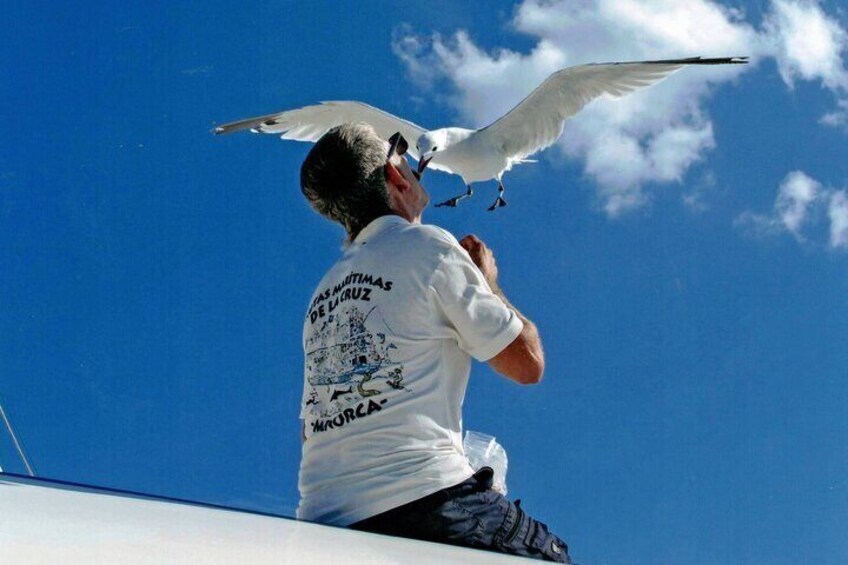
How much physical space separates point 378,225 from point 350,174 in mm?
111

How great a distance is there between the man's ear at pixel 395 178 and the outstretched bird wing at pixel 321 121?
7.79 meters

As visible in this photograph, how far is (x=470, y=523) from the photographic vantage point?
1.65 meters

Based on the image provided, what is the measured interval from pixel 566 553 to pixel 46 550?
110 centimetres

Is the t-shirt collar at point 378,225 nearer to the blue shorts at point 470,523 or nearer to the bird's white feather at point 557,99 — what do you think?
the blue shorts at point 470,523

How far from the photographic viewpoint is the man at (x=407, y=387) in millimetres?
1658

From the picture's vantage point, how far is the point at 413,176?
2.11m

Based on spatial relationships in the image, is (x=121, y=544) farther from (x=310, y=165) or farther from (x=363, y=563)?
(x=310, y=165)

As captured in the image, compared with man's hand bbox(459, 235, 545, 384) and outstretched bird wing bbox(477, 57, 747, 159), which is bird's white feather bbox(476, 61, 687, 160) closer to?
outstretched bird wing bbox(477, 57, 747, 159)

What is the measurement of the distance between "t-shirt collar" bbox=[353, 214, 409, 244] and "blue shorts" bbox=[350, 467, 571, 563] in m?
0.46

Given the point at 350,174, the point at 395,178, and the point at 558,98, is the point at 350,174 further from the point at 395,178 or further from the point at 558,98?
the point at 558,98

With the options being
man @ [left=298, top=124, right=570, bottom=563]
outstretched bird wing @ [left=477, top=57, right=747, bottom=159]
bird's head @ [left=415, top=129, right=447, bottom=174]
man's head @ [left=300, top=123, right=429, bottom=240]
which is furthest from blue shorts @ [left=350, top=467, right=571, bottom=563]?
outstretched bird wing @ [left=477, top=57, right=747, bottom=159]

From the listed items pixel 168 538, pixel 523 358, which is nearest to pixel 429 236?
pixel 523 358

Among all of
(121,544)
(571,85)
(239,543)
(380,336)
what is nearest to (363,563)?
(239,543)

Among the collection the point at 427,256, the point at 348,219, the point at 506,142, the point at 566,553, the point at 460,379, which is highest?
the point at 506,142
